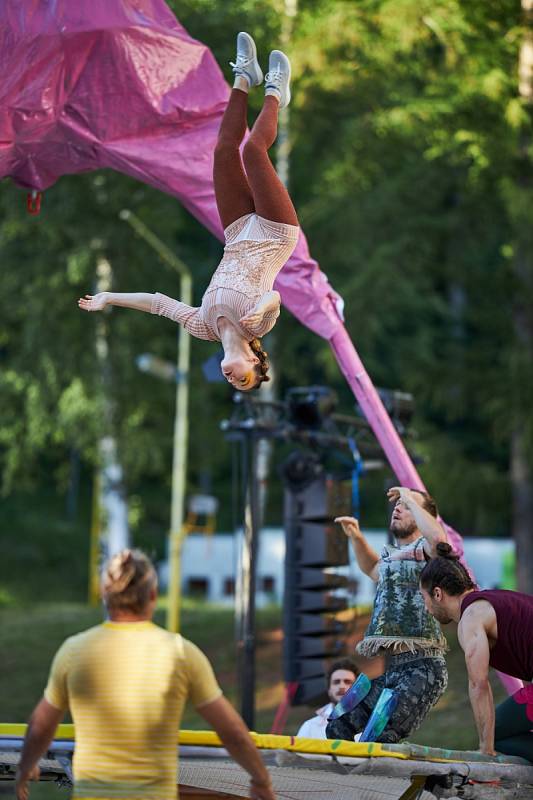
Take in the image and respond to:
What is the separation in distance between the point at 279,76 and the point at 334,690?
10.9 feet

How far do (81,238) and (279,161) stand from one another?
2.97 metres

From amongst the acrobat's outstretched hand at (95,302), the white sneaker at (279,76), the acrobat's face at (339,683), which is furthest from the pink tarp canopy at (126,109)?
→ the white sneaker at (279,76)

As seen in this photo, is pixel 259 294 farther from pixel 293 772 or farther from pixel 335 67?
pixel 335 67

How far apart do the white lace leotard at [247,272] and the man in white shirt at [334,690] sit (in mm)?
2412

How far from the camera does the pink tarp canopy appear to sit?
22.5ft

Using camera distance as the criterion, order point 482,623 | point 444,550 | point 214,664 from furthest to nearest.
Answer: point 214,664
point 444,550
point 482,623

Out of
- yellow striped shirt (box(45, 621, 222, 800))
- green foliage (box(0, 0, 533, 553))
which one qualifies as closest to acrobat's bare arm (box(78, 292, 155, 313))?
yellow striped shirt (box(45, 621, 222, 800))

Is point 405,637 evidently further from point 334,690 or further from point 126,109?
point 126,109

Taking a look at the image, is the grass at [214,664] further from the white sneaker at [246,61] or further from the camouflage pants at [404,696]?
the white sneaker at [246,61]

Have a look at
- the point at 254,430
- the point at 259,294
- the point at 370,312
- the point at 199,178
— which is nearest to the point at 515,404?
the point at 370,312

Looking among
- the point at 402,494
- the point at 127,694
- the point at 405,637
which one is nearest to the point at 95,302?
the point at 402,494

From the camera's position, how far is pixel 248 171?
17.2 feet

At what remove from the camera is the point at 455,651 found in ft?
47.3

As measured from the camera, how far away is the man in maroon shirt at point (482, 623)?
188 inches
